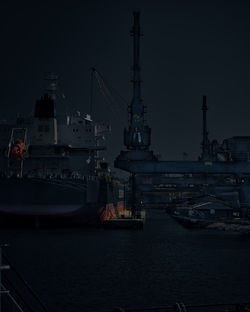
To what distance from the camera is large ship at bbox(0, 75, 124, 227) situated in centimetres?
5153

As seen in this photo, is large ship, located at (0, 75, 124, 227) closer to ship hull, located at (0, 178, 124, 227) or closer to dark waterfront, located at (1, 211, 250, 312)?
ship hull, located at (0, 178, 124, 227)

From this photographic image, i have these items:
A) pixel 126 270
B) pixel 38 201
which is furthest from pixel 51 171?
pixel 126 270

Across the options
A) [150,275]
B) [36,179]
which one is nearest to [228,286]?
[150,275]

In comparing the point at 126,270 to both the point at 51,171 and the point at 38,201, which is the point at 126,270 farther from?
the point at 51,171

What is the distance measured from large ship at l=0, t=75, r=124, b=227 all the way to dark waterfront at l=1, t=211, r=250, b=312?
6069 millimetres

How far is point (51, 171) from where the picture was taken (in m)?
58.4

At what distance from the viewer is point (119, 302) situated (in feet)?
67.1

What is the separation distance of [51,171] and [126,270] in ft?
104

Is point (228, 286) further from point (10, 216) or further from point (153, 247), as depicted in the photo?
point (10, 216)

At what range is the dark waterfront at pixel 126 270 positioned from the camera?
21.0 m

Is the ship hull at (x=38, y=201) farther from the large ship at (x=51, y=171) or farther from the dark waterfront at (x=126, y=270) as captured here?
the dark waterfront at (x=126, y=270)

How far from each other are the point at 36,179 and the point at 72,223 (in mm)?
7113

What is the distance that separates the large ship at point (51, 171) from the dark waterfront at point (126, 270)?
19.9 feet

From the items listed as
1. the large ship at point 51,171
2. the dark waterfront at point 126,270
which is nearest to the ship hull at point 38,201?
the large ship at point 51,171
